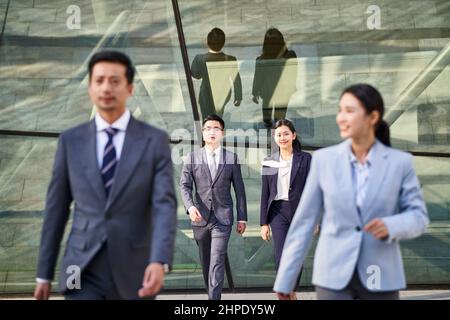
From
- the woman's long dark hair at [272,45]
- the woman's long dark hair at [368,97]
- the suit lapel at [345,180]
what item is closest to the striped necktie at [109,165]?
the suit lapel at [345,180]

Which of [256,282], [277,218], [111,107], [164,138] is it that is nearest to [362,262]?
[164,138]

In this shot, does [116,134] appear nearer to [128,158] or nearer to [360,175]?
[128,158]

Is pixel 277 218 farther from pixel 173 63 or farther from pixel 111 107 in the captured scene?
pixel 111 107

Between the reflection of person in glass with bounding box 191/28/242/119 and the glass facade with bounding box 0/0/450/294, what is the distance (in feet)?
0.06

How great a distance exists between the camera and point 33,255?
1135cm

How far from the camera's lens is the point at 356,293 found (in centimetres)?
472

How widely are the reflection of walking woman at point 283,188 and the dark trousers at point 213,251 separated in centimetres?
44

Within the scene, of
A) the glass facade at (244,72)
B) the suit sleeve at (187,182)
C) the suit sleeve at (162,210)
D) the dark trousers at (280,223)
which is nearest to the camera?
the suit sleeve at (162,210)

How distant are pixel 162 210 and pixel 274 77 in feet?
23.1

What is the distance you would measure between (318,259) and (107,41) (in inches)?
288

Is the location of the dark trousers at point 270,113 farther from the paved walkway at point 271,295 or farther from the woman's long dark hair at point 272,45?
the paved walkway at point 271,295

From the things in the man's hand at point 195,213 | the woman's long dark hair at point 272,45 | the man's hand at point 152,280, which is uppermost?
the woman's long dark hair at point 272,45

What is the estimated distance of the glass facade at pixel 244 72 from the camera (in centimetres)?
1143

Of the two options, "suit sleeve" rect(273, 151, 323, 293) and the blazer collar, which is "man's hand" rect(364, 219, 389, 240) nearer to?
"suit sleeve" rect(273, 151, 323, 293)
